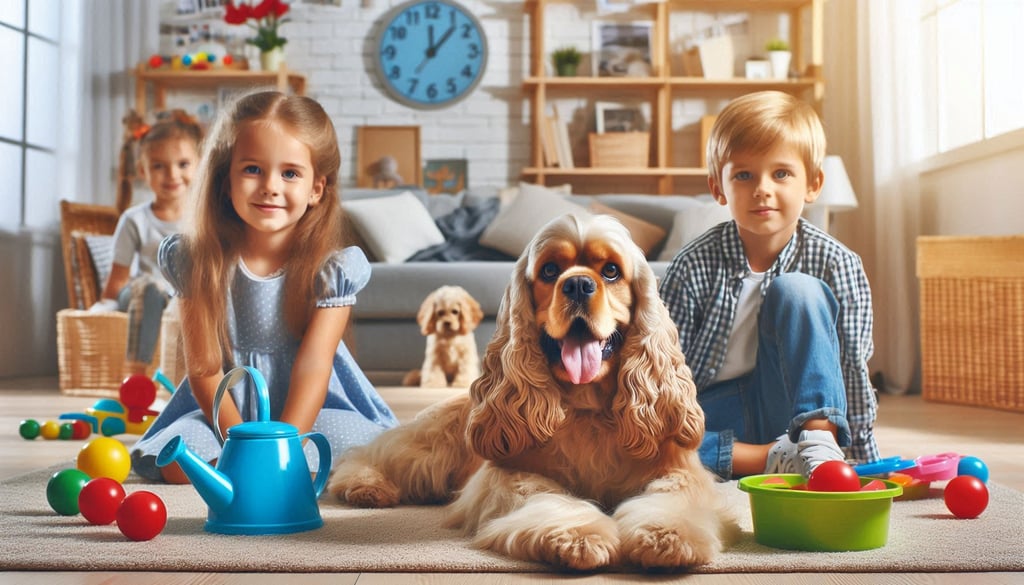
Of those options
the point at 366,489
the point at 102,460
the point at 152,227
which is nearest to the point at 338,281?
the point at 366,489

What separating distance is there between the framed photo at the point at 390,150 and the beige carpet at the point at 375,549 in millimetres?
5029

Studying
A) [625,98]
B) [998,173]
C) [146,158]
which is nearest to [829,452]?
[146,158]

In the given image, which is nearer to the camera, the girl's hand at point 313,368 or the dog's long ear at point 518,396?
the dog's long ear at point 518,396

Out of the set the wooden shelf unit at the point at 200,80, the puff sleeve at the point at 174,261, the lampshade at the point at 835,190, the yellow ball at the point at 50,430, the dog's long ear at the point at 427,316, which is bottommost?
the yellow ball at the point at 50,430

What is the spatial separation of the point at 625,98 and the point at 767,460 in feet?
16.4

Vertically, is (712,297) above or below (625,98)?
below

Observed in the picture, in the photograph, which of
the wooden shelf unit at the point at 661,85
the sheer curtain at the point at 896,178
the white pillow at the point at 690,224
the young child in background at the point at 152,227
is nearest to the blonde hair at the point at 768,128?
the young child in background at the point at 152,227

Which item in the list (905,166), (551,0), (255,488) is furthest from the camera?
(551,0)

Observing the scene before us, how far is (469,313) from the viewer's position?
4.54 meters

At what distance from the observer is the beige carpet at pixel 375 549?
53.1 inches

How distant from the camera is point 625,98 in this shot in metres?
6.79

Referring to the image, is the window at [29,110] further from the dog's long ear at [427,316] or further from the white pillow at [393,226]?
the dog's long ear at [427,316]

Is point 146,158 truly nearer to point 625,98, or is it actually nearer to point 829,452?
point 829,452

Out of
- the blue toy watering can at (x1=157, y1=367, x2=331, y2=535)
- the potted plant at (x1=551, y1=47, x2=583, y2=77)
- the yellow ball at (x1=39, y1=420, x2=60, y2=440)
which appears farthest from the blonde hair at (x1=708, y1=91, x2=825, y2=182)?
the potted plant at (x1=551, y1=47, x2=583, y2=77)
